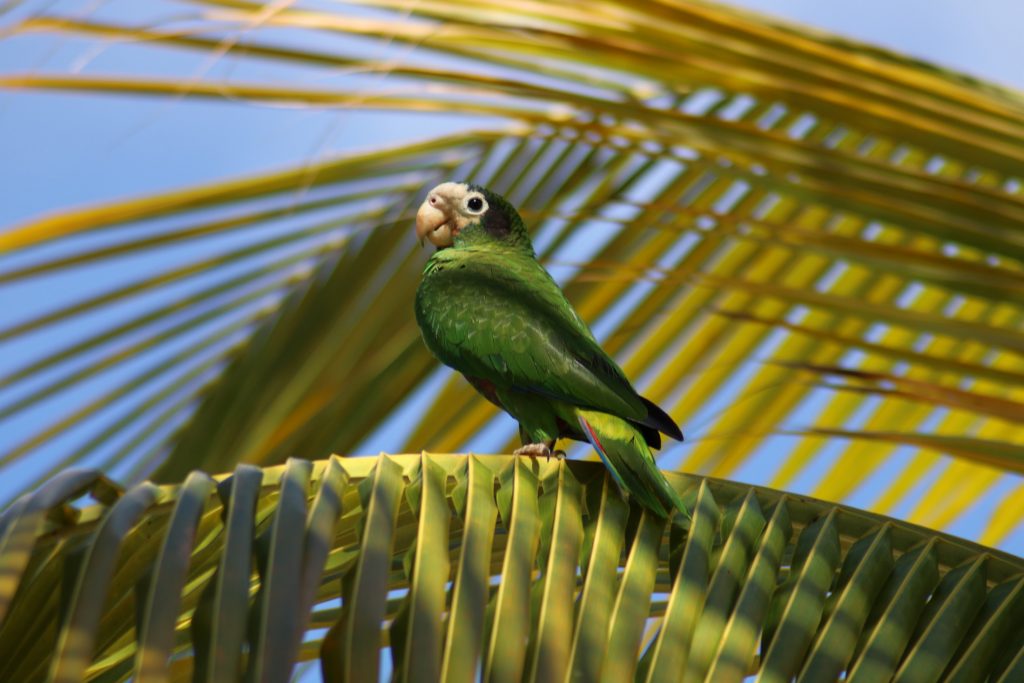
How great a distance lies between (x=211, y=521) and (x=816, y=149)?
2.56 feet

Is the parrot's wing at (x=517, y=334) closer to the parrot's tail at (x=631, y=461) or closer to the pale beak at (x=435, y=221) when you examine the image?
the parrot's tail at (x=631, y=461)

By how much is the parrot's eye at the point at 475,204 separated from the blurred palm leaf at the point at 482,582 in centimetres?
64

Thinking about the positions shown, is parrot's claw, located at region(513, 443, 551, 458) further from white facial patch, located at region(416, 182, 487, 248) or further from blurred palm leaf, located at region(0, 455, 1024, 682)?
white facial patch, located at region(416, 182, 487, 248)

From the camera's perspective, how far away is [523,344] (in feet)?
4.96

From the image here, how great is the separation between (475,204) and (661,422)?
0.62 meters

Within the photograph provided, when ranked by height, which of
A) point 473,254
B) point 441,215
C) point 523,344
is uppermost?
point 441,215

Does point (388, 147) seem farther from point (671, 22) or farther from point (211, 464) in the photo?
point (671, 22)

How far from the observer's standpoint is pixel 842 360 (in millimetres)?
2240

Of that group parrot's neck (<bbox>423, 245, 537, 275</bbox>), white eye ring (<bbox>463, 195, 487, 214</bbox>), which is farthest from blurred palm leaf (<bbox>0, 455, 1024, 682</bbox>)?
white eye ring (<bbox>463, 195, 487, 214</bbox>)

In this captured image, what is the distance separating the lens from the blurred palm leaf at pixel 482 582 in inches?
34.9

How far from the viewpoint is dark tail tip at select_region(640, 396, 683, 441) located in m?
1.30

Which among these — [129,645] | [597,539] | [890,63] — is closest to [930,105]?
[890,63]

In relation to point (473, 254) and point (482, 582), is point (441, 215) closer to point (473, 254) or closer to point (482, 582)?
point (473, 254)

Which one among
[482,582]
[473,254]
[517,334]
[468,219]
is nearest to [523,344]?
[517,334]
